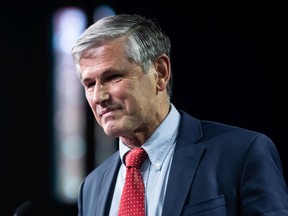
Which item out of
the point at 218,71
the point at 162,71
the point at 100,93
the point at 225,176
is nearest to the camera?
the point at 225,176

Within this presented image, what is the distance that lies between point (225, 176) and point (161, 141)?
256mm

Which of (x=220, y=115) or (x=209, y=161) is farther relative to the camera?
(x=220, y=115)

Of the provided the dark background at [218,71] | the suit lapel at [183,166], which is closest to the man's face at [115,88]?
the suit lapel at [183,166]

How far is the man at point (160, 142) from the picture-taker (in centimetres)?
153

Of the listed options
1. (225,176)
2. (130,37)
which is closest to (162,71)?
(130,37)

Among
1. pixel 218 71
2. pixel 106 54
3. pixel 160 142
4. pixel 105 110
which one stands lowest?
pixel 218 71

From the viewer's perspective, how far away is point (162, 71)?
1799 mm

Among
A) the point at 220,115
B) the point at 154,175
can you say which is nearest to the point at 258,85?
the point at 220,115

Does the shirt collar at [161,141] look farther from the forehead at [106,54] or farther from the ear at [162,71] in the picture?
the forehead at [106,54]

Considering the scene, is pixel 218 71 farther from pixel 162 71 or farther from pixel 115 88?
pixel 115 88

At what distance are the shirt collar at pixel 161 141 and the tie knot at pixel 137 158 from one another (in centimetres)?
2

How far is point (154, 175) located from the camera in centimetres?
171

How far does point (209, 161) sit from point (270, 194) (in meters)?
0.20

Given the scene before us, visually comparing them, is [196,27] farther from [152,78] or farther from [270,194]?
[270,194]
